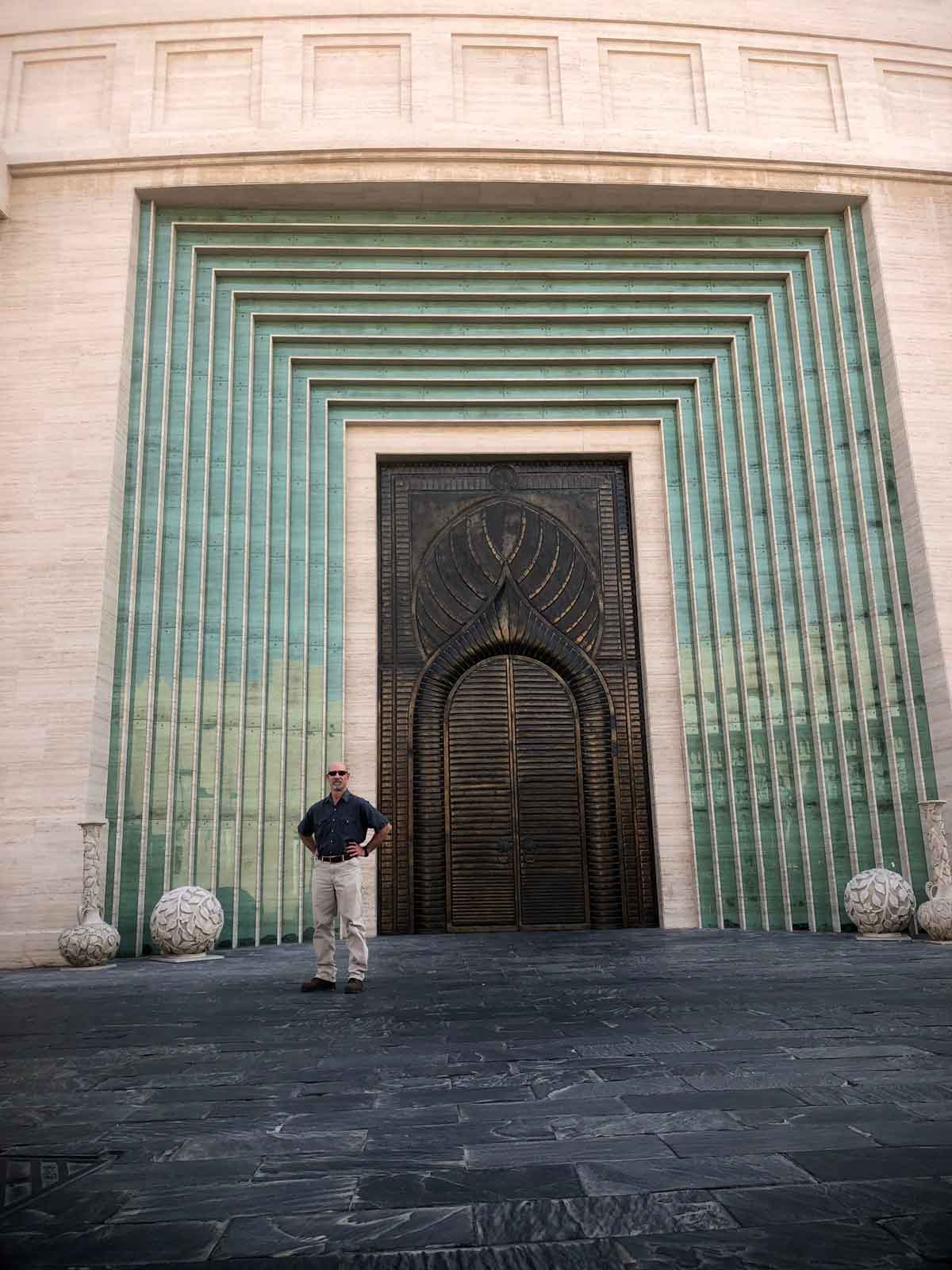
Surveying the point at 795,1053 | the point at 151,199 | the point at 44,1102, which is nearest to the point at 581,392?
the point at 151,199

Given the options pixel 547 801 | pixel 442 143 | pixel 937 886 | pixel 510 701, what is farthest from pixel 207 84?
pixel 937 886

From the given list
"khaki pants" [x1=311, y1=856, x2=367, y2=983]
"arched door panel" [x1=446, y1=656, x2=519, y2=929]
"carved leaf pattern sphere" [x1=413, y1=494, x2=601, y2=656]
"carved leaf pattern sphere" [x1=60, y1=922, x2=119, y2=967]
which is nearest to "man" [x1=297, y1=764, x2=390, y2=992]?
"khaki pants" [x1=311, y1=856, x2=367, y2=983]

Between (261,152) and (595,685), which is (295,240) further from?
(595,685)

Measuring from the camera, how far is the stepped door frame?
34.7ft

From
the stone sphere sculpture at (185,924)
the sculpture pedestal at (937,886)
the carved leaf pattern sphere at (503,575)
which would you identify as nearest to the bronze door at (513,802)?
the carved leaf pattern sphere at (503,575)

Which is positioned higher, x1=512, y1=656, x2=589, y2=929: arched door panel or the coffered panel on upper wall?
the coffered panel on upper wall

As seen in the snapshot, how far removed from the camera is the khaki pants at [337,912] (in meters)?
5.93

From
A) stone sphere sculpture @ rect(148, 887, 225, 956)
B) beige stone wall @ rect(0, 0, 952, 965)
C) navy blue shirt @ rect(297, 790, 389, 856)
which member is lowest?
stone sphere sculpture @ rect(148, 887, 225, 956)

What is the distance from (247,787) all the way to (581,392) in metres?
6.18

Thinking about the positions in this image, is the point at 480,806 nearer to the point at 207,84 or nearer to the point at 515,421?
the point at 515,421

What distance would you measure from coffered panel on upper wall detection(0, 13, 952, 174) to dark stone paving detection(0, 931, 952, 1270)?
969 centimetres

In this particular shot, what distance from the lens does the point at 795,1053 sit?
11.8ft

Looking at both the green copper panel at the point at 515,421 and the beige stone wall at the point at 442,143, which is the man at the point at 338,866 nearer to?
the green copper panel at the point at 515,421

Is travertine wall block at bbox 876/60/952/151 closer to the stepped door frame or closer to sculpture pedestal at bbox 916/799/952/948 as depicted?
the stepped door frame
